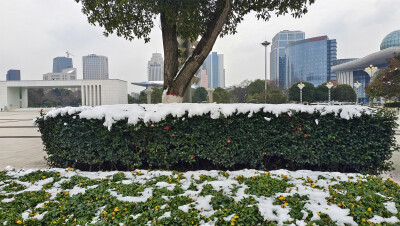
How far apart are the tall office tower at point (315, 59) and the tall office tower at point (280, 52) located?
783 centimetres

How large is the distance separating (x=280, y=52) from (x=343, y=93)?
8233 cm

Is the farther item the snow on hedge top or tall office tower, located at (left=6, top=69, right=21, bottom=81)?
tall office tower, located at (left=6, top=69, right=21, bottom=81)

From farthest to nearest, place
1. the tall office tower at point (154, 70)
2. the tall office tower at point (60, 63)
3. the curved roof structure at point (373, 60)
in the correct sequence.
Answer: the tall office tower at point (60, 63) → the tall office tower at point (154, 70) → the curved roof structure at point (373, 60)

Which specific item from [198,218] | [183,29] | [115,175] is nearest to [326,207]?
Result: [198,218]

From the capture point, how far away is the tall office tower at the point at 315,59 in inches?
3967

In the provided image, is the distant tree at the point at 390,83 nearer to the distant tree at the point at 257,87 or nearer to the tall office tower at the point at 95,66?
the distant tree at the point at 257,87

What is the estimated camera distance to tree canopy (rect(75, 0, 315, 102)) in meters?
5.21

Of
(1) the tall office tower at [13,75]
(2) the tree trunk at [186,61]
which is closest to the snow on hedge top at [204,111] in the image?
(2) the tree trunk at [186,61]

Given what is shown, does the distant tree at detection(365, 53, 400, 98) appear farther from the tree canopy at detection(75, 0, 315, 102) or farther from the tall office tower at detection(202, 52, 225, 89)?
the tall office tower at detection(202, 52, 225, 89)

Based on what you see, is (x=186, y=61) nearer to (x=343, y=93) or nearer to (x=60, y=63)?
(x=343, y=93)

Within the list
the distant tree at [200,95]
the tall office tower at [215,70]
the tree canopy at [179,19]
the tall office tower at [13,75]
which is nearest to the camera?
the tree canopy at [179,19]

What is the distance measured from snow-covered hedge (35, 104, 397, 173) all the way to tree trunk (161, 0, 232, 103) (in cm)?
141

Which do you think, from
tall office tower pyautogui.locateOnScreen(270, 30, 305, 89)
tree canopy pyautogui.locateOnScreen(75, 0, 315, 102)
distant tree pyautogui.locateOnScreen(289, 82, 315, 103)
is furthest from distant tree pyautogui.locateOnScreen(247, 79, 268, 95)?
tall office tower pyautogui.locateOnScreen(270, 30, 305, 89)

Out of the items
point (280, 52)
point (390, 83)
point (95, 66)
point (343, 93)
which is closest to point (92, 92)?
point (343, 93)
